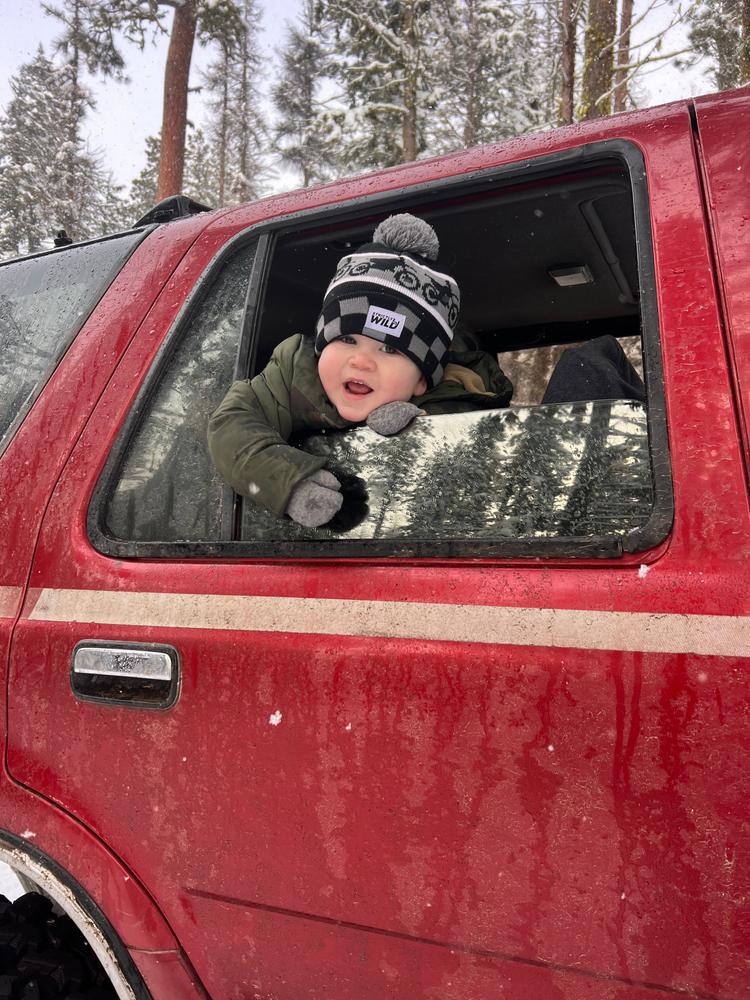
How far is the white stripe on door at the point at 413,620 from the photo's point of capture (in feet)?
2.78

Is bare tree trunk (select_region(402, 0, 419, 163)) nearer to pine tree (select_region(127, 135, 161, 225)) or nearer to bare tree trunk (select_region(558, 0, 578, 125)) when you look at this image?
bare tree trunk (select_region(558, 0, 578, 125))

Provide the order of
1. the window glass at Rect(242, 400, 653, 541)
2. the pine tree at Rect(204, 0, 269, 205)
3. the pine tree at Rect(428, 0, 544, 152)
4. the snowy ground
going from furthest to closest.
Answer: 1. the pine tree at Rect(204, 0, 269, 205)
2. the pine tree at Rect(428, 0, 544, 152)
3. the snowy ground
4. the window glass at Rect(242, 400, 653, 541)

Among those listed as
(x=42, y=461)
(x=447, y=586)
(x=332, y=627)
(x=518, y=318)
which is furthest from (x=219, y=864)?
(x=518, y=318)

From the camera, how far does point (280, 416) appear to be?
1.36 meters

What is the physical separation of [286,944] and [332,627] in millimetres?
474

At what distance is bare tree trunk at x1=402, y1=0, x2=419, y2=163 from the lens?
14445mm

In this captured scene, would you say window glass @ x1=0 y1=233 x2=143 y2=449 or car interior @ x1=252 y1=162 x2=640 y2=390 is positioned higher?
car interior @ x1=252 y1=162 x2=640 y2=390

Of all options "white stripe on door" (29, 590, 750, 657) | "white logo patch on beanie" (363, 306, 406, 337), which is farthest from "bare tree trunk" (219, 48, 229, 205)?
"white stripe on door" (29, 590, 750, 657)

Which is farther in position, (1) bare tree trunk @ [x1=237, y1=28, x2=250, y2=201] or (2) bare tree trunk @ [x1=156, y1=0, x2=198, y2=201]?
(1) bare tree trunk @ [x1=237, y1=28, x2=250, y2=201]

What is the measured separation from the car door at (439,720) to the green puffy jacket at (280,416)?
0.30 feet

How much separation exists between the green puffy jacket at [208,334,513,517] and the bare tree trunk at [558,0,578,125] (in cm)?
780

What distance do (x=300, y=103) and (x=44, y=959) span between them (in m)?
23.8

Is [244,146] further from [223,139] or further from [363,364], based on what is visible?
[363,364]

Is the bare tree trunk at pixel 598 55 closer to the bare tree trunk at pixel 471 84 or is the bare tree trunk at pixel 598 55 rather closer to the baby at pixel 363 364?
the baby at pixel 363 364
